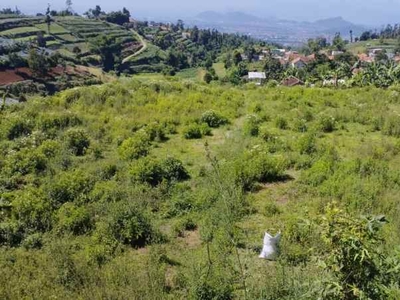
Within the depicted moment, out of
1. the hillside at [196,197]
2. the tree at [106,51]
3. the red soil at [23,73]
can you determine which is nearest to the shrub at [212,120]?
the hillside at [196,197]

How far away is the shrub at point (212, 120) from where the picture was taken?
44.0ft

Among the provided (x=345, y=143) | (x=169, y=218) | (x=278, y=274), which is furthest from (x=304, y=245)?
(x=345, y=143)

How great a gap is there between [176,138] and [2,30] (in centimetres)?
8558

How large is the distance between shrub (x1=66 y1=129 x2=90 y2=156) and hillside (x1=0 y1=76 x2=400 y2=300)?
37 mm

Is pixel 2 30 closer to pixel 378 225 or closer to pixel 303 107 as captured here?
pixel 303 107

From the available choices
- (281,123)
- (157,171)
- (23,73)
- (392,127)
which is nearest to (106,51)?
(23,73)

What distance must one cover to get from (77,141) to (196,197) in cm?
437

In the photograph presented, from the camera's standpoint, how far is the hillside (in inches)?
216

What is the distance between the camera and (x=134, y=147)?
10891 millimetres

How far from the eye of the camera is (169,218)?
8055 millimetres

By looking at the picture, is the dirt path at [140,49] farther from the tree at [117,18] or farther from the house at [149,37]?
the tree at [117,18]

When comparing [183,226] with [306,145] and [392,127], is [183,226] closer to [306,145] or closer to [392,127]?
[306,145]

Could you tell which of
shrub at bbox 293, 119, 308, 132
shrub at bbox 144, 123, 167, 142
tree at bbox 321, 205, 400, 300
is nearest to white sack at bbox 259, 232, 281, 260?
tree at bbox 321, 205, 400, 300

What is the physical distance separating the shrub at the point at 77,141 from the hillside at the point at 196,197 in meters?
0.04
